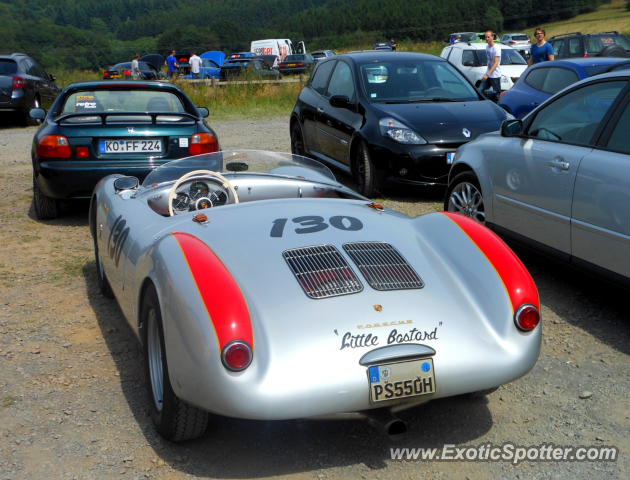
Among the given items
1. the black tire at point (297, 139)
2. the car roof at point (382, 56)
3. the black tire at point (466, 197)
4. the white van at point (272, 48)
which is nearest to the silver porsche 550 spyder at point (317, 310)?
the black tire at point (466, 197)

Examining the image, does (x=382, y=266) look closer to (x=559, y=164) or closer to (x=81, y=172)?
(x=559, y=164)

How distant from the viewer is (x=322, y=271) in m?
3.37

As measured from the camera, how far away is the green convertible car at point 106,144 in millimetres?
7355

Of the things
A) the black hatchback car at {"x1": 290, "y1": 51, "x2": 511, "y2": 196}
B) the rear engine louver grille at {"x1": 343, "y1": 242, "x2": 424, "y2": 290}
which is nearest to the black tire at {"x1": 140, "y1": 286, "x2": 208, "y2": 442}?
the rear engine louver grille at {"x1": 343, "y1": 242, "x2": 424, "y2": 290}

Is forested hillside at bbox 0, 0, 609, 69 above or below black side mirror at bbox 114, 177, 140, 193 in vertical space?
below

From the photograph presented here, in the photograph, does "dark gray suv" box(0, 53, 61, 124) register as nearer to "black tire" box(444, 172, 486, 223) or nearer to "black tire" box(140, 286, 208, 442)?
"black tire" box(444, 172, 486, 223)

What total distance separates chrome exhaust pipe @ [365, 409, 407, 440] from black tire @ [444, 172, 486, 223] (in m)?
3.39

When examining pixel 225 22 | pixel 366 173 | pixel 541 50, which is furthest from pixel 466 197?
pixel 225 22

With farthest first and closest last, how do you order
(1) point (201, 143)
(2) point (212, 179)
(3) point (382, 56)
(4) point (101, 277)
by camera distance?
(3) point (382, 56) < (1) point (201, 143) < (4) point (101, 277) < (2) point (212, 179)

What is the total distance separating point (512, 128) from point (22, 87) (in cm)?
1402

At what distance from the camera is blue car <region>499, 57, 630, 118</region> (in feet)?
32.6

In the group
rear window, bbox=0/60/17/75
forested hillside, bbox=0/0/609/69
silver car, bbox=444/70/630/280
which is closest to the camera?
silver car, bbox=444/70/630/280

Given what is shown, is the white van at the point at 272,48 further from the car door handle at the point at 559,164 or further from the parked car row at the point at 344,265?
the car door handle at the point at 559,164

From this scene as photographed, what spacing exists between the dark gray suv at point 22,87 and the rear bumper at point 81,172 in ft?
34.8
